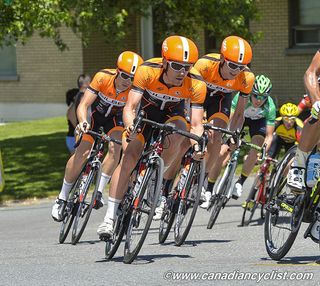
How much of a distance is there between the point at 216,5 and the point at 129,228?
11097mm

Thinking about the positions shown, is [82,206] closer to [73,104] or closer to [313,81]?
[313,81]

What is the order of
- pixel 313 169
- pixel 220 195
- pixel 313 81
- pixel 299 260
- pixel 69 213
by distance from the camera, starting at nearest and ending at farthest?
pixel 313 81, pixel 313 169, pixel 299 260, pixel 69 213, pixel 220 195

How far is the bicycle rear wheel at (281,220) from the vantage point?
26.4 ft

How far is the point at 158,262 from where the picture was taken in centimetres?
864

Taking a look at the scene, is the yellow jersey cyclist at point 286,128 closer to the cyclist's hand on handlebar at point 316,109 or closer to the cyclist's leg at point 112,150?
the cyclist's leg at point 112,150

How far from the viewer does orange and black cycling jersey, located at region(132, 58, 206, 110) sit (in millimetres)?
9078

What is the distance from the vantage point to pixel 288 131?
1273 cm

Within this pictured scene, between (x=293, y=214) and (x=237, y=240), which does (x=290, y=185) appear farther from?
(x=237, y=240)

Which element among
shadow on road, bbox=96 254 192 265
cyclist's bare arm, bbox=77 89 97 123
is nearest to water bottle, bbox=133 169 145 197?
shadow on road, bbox=96 254 192 265

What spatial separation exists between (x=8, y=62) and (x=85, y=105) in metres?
19.8

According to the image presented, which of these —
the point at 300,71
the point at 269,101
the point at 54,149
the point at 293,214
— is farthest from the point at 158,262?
the point at 300,71

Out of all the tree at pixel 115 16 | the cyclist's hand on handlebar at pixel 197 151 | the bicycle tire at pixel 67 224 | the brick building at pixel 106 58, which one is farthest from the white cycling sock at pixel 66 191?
the brick building at pixel 106 58

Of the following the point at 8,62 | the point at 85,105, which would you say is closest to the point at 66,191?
the point at 85,105

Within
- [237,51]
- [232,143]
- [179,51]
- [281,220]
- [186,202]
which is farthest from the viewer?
[232,143]
